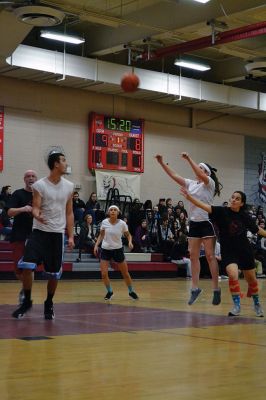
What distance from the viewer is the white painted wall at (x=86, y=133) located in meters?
22.4

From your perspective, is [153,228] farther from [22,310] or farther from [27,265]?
[27,265]

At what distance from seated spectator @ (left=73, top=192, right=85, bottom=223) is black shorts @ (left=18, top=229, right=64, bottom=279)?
13.4 meters

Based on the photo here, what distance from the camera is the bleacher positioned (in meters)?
19.5

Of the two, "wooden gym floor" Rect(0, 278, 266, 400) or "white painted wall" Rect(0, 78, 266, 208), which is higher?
"white painted wall" Rect(0, 78, 266, 208)

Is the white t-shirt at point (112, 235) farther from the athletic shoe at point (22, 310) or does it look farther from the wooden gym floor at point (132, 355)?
the athletic shoe at point (22, 310)

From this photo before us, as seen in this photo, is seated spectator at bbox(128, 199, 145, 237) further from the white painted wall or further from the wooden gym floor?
the wooden gym floor

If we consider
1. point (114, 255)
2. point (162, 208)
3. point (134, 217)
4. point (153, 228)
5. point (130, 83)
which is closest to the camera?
point (114, 255)

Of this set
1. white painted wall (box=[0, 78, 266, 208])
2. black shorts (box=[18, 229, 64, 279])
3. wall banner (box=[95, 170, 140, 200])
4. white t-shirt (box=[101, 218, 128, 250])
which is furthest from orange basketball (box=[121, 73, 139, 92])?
wall banner (box=[95, 170, 140, 200])

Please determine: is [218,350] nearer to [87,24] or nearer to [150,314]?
[150,314]

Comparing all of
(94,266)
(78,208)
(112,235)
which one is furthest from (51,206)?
(78,208)

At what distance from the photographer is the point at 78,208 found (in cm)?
2241

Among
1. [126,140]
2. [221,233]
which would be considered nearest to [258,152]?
[126,140]

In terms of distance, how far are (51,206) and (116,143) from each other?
16.6m

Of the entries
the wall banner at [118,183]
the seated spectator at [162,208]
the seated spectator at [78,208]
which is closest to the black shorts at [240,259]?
the seated spectator at [78,208]
